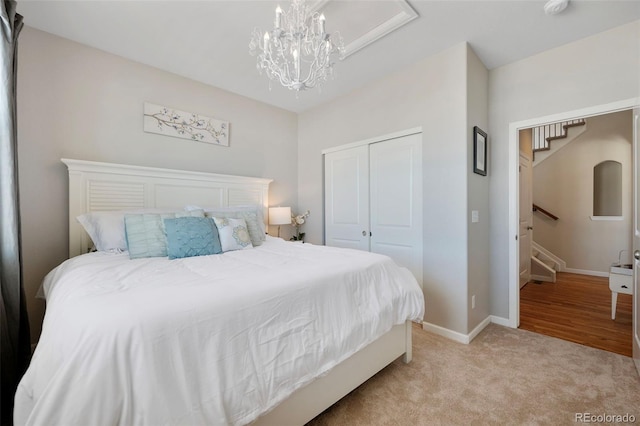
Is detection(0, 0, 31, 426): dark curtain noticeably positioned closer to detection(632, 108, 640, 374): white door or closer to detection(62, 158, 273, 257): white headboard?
detection(62, 158, 273, 257): white headboard

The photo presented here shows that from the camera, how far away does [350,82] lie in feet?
10.3

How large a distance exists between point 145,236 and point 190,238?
1.05 ft

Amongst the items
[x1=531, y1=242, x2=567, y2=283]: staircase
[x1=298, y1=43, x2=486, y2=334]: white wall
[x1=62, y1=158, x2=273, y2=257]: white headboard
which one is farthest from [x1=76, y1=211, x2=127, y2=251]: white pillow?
[x1=531, y1=242, x2=567, y2=283]: staircase

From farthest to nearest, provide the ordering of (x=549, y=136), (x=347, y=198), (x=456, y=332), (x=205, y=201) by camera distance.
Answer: (x=549, y=136) < (x=347, y=198) < (x=205, y=201) < (x=456, y=332)

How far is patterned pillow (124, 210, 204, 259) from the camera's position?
191 centimetres

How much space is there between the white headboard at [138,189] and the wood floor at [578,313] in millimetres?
3492

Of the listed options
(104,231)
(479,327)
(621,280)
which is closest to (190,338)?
(104,231)

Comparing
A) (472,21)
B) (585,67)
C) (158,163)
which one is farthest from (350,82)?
(158,163)

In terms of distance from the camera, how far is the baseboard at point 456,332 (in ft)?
7.74

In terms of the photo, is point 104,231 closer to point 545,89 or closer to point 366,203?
point 366,203

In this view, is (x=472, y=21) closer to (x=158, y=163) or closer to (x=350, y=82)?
(x=350, y=82)

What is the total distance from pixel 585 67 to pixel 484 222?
60.8 inches

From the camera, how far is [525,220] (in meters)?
3.96

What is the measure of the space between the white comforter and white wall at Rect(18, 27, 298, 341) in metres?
1.13
